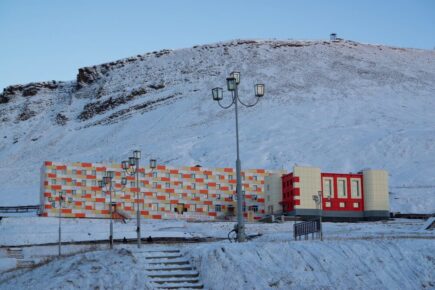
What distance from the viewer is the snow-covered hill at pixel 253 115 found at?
102 meters

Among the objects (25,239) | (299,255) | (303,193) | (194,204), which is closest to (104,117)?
(194,204)

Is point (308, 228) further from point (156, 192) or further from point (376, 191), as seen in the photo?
point (156, 192)

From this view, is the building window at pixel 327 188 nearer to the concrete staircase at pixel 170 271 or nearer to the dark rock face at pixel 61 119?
the concrete staircase at pixel 170 271

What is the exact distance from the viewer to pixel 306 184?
73.6 m

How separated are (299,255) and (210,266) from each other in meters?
3.05

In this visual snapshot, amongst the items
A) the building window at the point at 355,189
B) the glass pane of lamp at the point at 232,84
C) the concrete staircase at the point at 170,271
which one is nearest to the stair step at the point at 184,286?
the concrete staircase at the point at 170,271

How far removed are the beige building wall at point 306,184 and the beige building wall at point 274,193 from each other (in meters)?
4.67

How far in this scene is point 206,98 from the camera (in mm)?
141250

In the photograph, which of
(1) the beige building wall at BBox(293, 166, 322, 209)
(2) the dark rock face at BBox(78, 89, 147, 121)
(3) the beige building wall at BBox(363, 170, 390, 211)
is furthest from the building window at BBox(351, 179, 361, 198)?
(2) the dark rock face at BBox(78, 89, 147, 121)

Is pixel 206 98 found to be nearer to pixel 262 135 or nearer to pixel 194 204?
pixel 262 135

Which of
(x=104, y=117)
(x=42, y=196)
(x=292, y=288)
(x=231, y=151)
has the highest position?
(x=104, y=117)

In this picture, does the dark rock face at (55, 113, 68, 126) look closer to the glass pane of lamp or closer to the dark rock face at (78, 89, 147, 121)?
the dark rock face at (78, 89, 147, 121)

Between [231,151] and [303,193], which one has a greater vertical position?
[231,151]

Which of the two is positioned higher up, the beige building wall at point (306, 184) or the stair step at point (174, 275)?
the beige building wall at point (306, 184)
